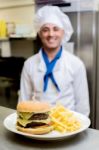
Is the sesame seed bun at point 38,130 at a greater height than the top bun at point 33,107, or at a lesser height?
lesser

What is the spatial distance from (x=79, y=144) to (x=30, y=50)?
1.61 m

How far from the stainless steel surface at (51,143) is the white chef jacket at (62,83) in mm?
629

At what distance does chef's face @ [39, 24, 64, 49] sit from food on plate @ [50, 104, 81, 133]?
2.28 ft

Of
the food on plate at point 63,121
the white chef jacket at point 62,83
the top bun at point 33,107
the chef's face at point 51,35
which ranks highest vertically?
the chef's face at point 51,35

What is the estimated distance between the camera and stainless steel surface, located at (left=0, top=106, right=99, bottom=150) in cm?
69

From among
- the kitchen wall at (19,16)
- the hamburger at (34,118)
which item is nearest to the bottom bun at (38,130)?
the hamburger at (34,118)

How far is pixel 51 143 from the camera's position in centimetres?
71

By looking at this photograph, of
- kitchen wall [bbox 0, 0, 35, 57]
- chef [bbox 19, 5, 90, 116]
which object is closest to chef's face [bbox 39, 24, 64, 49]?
chef [bbox 19, 5, 90, 116]

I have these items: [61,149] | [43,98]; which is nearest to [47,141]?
[61,149]

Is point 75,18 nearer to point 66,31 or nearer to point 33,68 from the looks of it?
point 66,31

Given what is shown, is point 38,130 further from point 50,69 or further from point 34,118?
point 50,69

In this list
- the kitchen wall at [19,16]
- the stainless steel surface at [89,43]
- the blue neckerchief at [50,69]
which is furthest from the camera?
the kitchen wall at [19,16]

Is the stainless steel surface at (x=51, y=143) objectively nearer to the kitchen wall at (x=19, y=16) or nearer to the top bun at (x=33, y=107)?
the top bun at (x=33, y=107)

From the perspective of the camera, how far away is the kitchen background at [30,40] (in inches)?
64.2
